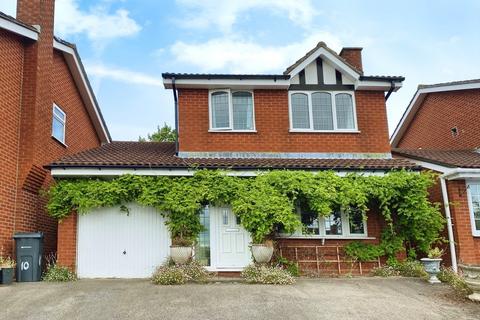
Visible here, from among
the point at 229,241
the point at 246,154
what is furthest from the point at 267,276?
the point at 246,154

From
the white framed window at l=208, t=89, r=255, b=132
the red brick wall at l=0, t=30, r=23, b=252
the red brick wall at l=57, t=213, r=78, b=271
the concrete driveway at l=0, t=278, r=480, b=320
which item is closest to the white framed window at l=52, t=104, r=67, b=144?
the red brick wall at l=0, t=30, r=23, b=252

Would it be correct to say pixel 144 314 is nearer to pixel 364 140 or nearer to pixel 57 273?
pixel 57 273

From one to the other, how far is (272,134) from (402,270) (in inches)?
223

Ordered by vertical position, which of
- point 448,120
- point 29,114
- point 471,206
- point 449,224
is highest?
point 448,120

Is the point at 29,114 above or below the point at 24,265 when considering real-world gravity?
above

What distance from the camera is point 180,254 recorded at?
1210 centimetres

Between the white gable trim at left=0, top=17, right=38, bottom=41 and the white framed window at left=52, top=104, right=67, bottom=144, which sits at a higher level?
the white gable trim at left=0, top=17, right=38, bottom=41

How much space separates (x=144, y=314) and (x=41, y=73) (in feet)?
27.0

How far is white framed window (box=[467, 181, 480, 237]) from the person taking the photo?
1373 centimetres

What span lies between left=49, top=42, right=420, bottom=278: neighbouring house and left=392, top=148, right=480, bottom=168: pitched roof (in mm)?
858

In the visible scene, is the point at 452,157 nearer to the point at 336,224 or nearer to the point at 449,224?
the point at 449,224

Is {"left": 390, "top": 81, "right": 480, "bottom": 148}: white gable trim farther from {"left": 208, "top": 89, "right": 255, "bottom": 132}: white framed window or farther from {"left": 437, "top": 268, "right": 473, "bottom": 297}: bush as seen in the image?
{"left": 437, "top": 268, "right": 473, "bottom": 297}: bush

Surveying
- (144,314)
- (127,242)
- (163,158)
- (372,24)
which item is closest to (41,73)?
(163,158)

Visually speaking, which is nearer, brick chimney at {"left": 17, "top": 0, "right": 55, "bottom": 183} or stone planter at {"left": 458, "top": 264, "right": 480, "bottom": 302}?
stone planter at {"left": 458, "top": 264, "right": 480, "bottom": 302}
